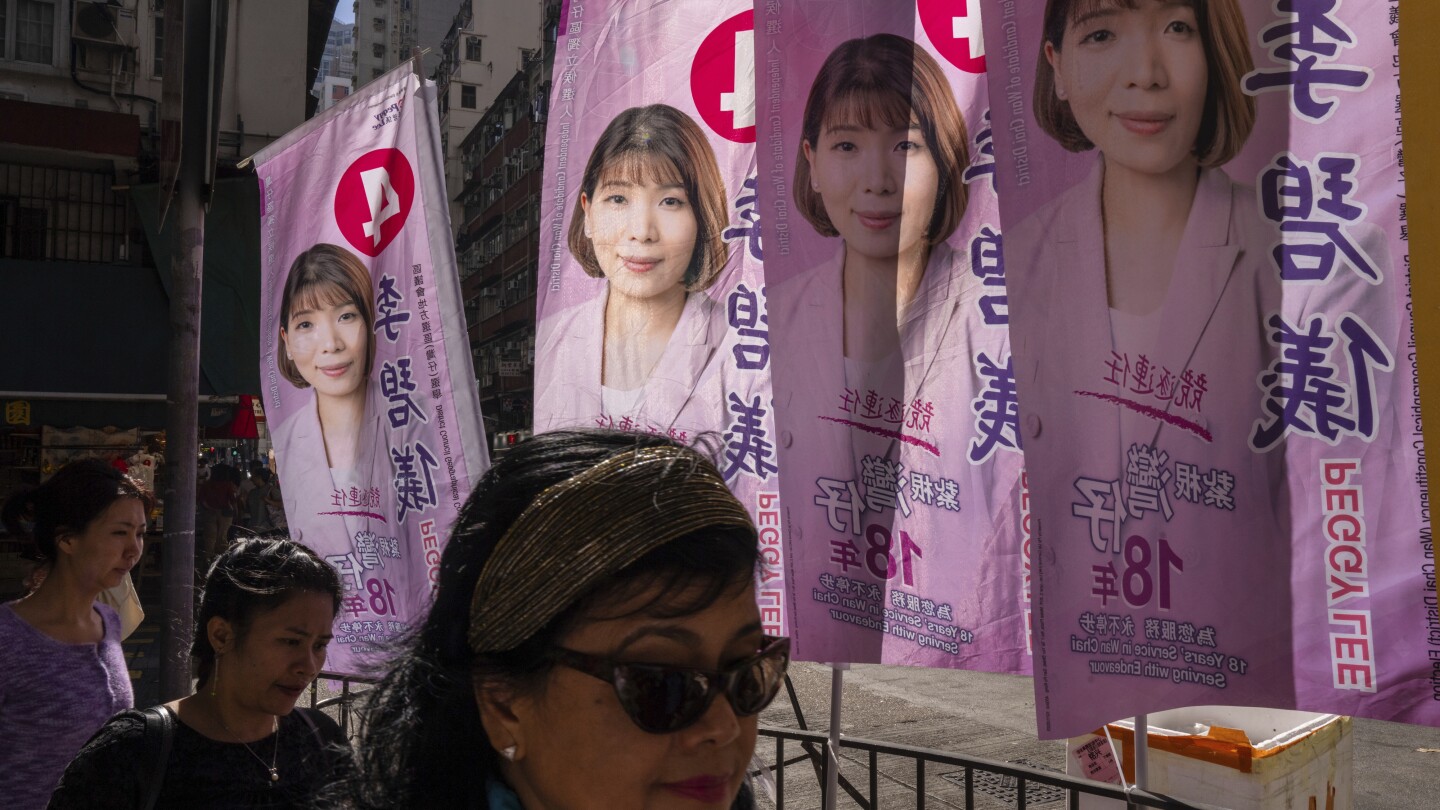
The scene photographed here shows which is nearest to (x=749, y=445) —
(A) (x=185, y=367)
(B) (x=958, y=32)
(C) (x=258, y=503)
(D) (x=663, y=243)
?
(D) (x=663, y=243)

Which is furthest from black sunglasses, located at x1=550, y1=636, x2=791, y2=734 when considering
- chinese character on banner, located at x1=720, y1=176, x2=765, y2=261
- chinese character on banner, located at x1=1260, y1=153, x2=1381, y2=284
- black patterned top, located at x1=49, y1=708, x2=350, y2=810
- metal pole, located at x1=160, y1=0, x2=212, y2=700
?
metal pole, located at x1=160, y1=0, x2=212, y2=700

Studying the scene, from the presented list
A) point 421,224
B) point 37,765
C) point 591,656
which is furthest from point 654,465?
point 421,224

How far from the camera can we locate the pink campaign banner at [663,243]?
3.05 meters

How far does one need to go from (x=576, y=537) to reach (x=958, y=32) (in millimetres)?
1986

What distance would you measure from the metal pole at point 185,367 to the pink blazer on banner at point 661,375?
1.20 m

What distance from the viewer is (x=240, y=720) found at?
2.09 m

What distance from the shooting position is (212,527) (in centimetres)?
1267

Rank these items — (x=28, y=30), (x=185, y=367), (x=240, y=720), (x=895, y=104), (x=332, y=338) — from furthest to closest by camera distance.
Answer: (x=28, y=30), (x=332, y=338), (x=185, y=367), (x=895, y=104), (x=240, y=720)

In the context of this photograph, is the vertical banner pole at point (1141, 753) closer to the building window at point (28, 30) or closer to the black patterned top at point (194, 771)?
the black patterned top at point (194, 771)

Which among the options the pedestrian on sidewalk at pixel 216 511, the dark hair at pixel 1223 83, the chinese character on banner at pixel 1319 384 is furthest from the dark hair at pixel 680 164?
the pedestrian on sidewalk at pixel 216 511

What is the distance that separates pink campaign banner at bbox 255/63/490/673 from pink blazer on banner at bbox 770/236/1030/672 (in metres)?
1.13

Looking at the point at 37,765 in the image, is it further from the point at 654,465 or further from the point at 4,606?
the point at 654,465

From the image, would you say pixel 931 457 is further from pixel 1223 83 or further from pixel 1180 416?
pixel 1223 83

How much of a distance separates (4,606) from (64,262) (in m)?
9.11
